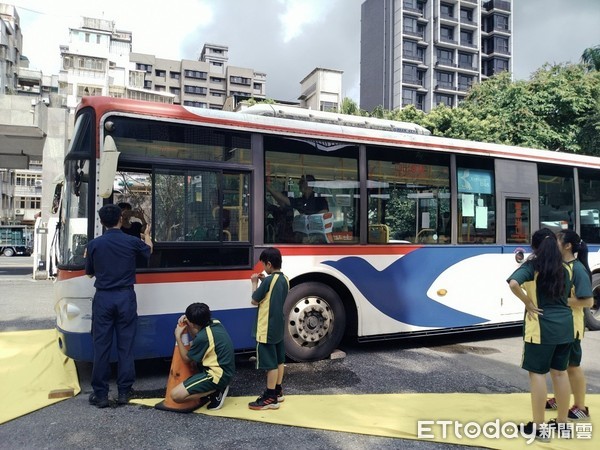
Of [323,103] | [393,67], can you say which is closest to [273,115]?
[323,103]

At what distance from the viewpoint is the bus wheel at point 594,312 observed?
28.1ft

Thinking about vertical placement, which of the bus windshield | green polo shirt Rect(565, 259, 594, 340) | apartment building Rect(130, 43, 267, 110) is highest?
apartment building Rect(130, 43, 267, 110)

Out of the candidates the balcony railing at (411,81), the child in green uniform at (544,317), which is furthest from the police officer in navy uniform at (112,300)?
the balcony railing at (411,81)

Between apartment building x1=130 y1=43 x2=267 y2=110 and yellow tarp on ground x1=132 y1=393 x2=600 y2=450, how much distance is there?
84.8 metres

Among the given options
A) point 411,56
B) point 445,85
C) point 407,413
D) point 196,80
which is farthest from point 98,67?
point 407,413

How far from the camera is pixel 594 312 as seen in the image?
8.81m

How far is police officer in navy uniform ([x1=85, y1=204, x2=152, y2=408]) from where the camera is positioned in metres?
4.61

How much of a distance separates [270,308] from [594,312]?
7.05 m

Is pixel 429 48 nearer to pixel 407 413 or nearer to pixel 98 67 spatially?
pixel 98 67

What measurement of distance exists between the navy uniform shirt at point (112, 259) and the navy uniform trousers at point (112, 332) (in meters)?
0.09

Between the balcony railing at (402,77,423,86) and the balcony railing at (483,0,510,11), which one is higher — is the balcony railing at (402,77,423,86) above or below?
below

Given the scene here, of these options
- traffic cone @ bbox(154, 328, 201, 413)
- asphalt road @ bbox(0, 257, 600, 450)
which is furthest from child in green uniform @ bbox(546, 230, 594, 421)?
traffic cone @ bbox(154, 328, 201, 413)

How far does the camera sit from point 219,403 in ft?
15.0

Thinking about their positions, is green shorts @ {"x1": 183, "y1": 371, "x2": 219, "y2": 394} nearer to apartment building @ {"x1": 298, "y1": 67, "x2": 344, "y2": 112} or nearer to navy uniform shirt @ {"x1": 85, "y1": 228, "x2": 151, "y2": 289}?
navy uniform shirt @ {"x1": 85, "y1": 228, "x2": 151, "y2": 289}
